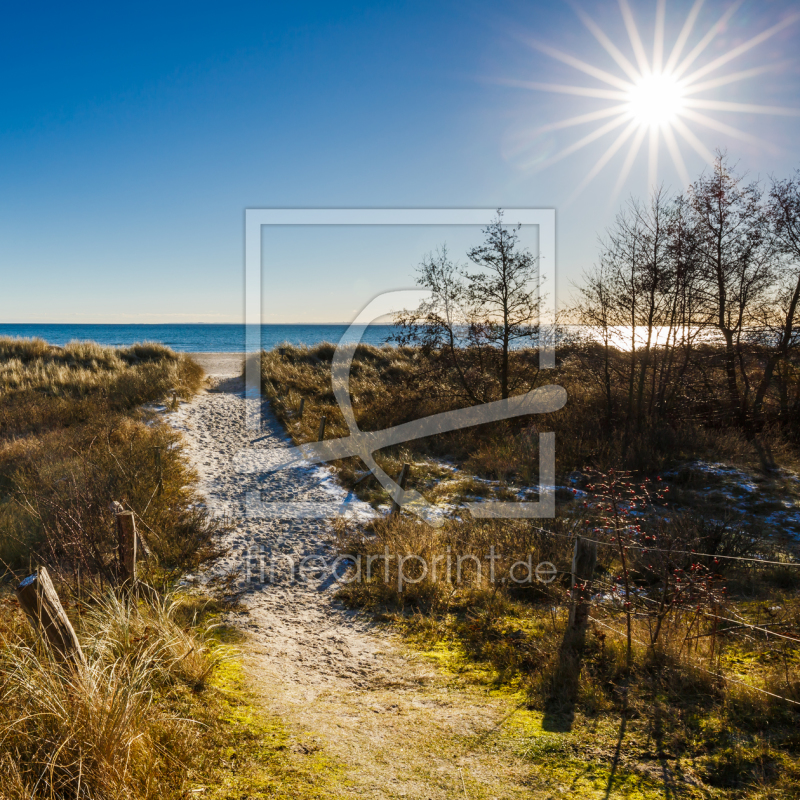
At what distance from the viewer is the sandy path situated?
2.94 metres

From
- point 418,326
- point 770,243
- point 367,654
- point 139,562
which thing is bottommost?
point 367,654

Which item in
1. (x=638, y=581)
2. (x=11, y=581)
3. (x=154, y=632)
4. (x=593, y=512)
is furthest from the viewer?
(x=593, y=512)

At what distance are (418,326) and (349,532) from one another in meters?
7.62

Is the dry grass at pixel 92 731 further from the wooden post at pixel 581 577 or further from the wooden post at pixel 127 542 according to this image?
the wooden post at pixel 581 577

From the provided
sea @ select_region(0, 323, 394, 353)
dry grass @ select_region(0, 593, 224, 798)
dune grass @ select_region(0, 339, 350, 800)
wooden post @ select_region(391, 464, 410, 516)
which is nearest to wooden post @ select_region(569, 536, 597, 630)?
dune grass @ select_region(0, 339, 350, 800)

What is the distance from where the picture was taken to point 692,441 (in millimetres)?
12102

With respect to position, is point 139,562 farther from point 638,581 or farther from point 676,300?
point 676,300

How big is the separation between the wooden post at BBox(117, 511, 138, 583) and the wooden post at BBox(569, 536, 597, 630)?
4322mm

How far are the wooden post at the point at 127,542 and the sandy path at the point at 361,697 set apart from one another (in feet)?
4.22

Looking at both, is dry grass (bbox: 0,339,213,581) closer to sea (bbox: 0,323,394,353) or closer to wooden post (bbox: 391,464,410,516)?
wooden post (bbox: 391,464,410,516)

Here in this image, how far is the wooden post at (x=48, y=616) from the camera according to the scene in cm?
299

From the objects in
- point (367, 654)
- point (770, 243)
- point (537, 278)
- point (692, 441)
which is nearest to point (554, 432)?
point (692, 441)

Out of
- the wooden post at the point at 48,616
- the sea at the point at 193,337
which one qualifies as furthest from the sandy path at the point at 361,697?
the sea at the point at 193,337

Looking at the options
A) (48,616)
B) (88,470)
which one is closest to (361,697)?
(48,616)
